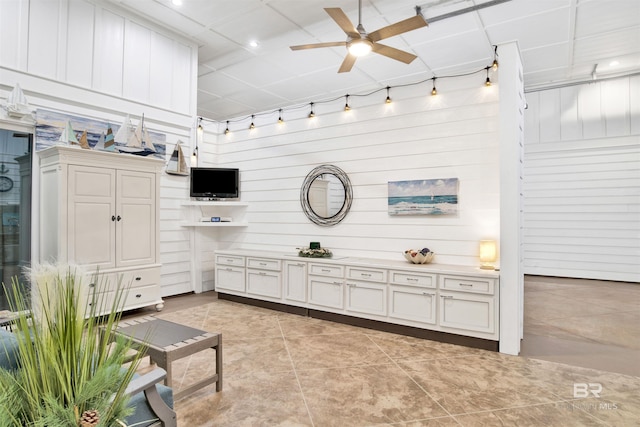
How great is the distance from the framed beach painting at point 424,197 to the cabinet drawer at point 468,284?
83 cm

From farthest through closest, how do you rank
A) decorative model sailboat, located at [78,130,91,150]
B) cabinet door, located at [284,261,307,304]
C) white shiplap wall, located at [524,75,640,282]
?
white shiplap wall, located at [524,75,640,282] < cabinet door, located at [284,261,307,304] < decorative model sailboat, located at [78,130,91,150]

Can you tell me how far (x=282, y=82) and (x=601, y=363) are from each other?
6.19m

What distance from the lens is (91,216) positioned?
164 inches

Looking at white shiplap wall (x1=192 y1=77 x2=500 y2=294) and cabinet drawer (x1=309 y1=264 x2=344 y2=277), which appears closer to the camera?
white shiplap wall (x1=192 y1=77 x2=500 y2=294)

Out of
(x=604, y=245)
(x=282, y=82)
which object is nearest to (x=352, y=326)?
(x=282, y=82)

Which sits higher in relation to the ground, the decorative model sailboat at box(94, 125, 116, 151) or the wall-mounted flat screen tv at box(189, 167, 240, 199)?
the decorative model sailboat at box(94, 125, 116, 151)

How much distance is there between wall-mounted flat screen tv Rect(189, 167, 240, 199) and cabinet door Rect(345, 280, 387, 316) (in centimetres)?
276

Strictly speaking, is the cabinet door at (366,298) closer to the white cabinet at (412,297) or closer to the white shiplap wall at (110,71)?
the white cabinet at (412,297)

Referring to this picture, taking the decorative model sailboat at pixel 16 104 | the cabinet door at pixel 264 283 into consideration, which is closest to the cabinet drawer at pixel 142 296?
the cabinet door at pixel 264 283

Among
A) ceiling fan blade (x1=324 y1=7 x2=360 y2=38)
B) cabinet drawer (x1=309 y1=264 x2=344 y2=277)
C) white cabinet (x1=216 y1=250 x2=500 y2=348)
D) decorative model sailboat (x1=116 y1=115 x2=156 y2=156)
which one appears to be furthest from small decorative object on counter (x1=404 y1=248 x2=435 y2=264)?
decorative model sailboat (x1=116 y1=115 x2=156 y2=156)

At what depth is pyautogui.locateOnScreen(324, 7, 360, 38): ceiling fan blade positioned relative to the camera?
314 centimetres

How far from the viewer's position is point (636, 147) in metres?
6.98

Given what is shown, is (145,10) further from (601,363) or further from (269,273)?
(601,363)

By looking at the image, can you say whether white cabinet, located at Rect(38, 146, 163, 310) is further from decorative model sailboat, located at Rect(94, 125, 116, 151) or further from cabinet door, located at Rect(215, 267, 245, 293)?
cabinet door, located at Rect(215, 267, 245, 293)
